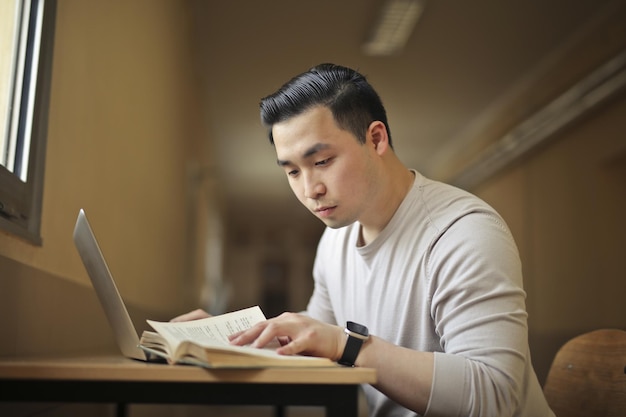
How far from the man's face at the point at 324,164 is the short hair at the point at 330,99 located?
2cm

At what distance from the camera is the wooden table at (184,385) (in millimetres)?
891

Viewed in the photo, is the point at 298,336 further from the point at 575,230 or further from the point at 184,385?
the point at 575,230

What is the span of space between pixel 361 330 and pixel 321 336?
9cm

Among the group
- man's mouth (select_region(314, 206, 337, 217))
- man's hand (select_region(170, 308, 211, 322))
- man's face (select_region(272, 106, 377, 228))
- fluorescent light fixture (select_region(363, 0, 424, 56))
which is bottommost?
man's hand (select_region(170, 308, 211, 322))

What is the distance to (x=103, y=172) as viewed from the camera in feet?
7.22

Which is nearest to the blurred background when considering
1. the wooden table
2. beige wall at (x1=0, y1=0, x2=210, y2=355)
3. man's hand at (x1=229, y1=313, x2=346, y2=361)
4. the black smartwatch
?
beige wall at (x1=0, y1=0, x2=210, y2=355)

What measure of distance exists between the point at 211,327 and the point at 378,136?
62 cm

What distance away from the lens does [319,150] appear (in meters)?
1.41

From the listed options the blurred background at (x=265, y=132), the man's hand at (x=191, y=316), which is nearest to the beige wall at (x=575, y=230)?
the blurred background at (x=265, y=132)

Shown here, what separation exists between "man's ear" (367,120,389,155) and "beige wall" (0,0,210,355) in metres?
0.79

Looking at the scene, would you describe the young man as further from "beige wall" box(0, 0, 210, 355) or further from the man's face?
"beige wall" box(0, 0, 210, 355)

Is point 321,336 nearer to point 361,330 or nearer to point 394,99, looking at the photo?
point 361,330

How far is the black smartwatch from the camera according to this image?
1103mm

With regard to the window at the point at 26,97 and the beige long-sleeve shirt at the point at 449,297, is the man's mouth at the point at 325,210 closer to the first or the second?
the beige long-sleeve shirt at the point at 449,297
